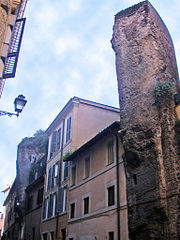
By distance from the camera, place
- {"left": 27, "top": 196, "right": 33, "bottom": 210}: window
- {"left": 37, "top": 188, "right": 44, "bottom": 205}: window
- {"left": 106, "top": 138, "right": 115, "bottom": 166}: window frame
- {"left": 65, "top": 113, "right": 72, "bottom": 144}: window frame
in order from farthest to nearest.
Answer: {"left": 27, "top": 196, "right": 33, "bottom": 210}: window, {"left": 37, "top": 188, "right": 44, "bottom": 205}: window, {"left": 65, "top": 113, "right": 72, "bottom": 144}: window frame, {"left": 106, "top": 138, "right": 115, "bottom": 166}: window frame

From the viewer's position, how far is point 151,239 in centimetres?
888

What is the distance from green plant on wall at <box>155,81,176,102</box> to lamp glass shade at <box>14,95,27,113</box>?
14.4 ft

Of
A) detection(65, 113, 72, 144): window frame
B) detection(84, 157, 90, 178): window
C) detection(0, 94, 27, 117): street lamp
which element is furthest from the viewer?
detection(65, 113, 72, 144): window frame

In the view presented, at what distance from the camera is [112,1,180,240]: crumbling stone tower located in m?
9.06

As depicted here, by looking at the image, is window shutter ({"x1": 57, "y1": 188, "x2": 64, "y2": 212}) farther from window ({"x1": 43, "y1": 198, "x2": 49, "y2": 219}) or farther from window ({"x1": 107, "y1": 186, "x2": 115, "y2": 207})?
window ({"x1": 107, "y1": 186, "x2": 115, "y2": 207})

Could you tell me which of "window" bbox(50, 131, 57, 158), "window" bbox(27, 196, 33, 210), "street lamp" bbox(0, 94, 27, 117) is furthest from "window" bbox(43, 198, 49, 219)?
"street lamp" bbox(0, 94, 27, 117)

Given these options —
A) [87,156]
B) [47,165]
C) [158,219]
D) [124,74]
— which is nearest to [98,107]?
[87,156]

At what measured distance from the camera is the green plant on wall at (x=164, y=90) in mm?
10321

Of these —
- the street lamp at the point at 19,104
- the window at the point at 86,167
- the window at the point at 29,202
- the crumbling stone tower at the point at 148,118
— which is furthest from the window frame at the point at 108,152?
the window at the point at 29,202

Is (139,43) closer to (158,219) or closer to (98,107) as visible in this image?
(158,219)

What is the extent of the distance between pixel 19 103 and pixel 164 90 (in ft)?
15.7

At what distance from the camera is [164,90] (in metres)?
10.4

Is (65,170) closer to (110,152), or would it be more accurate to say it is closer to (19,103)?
(110,152)

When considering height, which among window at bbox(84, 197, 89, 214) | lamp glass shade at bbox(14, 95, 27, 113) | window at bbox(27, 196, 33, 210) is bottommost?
window at bbox(84, 197, 89, 214)
